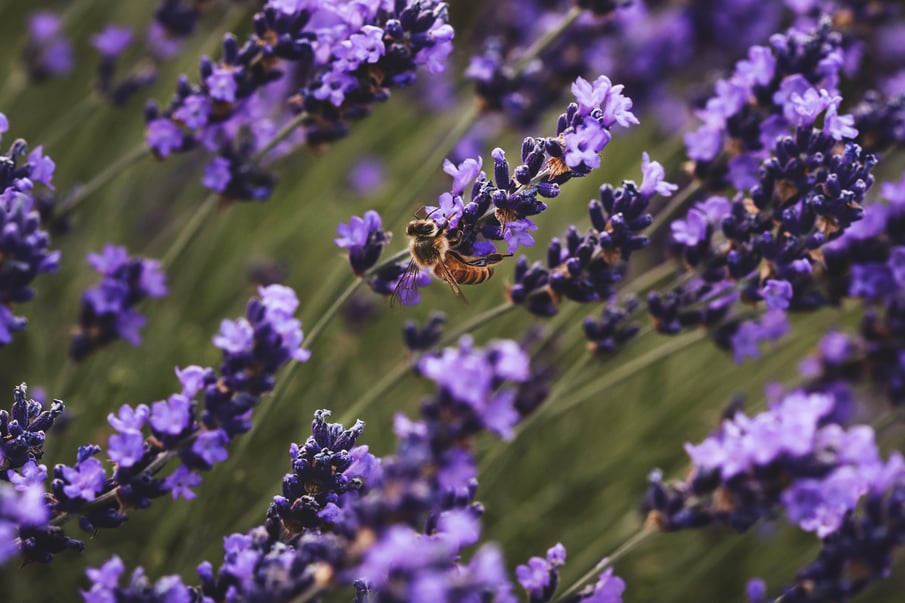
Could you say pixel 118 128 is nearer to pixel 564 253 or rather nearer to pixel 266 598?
pixel 564 253

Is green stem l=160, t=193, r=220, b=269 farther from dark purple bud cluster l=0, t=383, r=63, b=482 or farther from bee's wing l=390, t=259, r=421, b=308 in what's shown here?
dark purple bud cluster l=0, t=383, r=63, b=482

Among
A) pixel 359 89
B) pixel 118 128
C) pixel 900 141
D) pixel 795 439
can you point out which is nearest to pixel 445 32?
pixel 359 89

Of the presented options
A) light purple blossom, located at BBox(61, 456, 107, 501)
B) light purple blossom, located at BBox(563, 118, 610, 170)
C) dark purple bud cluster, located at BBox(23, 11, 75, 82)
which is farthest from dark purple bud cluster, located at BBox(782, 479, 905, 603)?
dark purple bud cluster, located at BBox(23, 11, 75, 82)

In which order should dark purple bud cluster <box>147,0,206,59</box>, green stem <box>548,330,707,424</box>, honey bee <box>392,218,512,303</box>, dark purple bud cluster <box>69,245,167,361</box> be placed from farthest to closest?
dark purple bud cluster <box>147,0,206,59</box>, green stem <box>548,330,707,424</box>, dark purple bud cluster <box>69,245,167,361</box>, honey bee <box>392,218,512,303</box>

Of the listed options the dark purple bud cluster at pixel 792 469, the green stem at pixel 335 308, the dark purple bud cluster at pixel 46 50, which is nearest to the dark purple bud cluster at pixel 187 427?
the green stem at pixel 335 308

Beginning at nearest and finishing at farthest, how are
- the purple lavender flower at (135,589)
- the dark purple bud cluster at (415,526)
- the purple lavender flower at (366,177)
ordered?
the dark purple bud cluster at (415,526) → the purple lavender flower at (135,589) → the purple lavender flower at (366,177)

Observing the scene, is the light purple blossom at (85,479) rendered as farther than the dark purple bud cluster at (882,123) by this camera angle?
No

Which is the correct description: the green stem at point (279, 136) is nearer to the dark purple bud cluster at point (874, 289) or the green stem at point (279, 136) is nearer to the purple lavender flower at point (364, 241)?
the purple lavender flower at point (364, 241)
